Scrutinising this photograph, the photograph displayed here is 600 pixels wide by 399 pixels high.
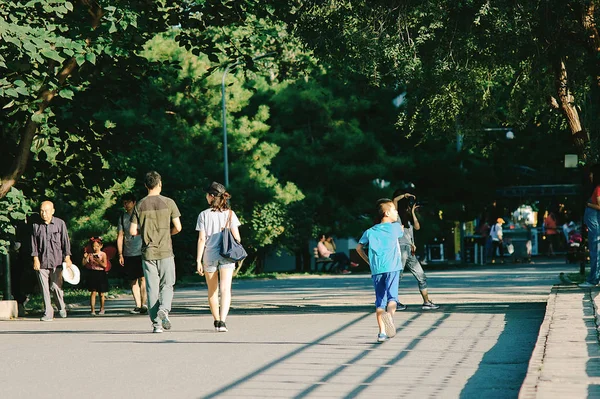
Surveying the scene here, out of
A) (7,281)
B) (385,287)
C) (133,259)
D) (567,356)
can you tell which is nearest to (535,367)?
(567,356)

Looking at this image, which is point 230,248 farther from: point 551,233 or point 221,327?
point 551,233

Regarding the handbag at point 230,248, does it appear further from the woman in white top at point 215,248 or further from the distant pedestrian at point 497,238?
the distant pedestrian at point 497,238

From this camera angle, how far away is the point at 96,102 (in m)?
18.2

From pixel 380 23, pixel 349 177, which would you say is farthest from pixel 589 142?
pixel 349 177

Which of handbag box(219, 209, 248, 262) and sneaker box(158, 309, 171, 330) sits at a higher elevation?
handbag box(219, 209, 248, 262)

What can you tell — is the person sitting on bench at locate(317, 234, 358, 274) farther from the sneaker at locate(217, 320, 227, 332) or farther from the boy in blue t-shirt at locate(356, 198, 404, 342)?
the boy in blue t-shirt at locate(356, 198, 404, 342)

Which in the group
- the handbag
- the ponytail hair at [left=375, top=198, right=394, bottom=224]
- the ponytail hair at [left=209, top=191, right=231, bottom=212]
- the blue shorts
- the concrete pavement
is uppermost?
the ponytail hair at [left=209, top=191, right=231, bottom=212]

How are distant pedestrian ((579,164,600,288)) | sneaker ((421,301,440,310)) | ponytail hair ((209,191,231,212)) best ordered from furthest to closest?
distant pedestrian ((579,164,600,288)), sneaker ((421,301,440,310)), ponytail hair ((209,191,231,212))

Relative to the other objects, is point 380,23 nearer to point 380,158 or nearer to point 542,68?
point 542,68

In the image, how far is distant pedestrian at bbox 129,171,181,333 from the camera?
44.1 ft

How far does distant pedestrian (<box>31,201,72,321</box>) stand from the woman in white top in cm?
377

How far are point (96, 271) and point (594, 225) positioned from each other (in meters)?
7.42

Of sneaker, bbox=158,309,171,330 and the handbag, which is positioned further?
the handbag

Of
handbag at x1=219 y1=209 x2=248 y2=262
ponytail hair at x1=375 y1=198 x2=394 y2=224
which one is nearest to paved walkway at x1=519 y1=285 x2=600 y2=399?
ponytail hair at x1=375 y1=198 x2=394 y2=224
